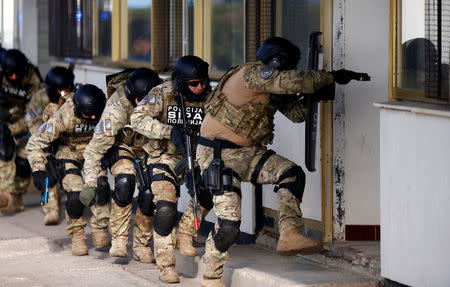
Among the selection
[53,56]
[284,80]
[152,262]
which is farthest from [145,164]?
[53,56]

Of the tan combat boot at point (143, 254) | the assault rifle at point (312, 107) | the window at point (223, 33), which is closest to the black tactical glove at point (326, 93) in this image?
the assault rifle at point (312, 107)

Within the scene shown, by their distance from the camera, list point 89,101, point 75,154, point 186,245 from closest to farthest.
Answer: point 186,245 → point 89,101 → point 75,154

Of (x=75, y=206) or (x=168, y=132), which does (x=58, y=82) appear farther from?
(x=168, y=132)

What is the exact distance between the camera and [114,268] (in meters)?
9.32

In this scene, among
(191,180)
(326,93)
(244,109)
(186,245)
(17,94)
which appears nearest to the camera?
(326,93)

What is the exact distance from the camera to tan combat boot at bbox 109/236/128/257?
31.2 feet

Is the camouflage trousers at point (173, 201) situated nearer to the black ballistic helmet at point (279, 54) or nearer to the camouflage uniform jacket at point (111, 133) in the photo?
the camouflage uniform jacket at point (111, 133)

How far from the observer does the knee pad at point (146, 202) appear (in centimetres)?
929

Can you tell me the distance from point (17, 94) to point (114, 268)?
13.3ft

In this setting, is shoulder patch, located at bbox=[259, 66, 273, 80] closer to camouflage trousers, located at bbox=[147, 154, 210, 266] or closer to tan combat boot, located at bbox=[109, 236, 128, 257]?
camouflage trousers, located at bbox=[147, 154, 210, 266]

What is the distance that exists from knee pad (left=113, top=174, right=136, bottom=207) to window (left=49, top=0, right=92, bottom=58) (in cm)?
484

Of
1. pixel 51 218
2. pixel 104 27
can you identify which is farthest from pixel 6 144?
pixel 104 27

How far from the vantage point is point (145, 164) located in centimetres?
941

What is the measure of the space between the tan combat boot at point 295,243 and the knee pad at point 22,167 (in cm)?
566
